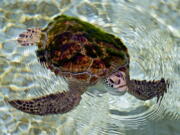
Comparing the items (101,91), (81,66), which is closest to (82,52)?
(81,66)

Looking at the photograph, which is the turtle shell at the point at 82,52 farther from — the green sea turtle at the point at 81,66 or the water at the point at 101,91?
the water at the point at 101,91

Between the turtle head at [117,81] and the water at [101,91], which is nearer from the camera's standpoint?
the turtle head at [117,81]

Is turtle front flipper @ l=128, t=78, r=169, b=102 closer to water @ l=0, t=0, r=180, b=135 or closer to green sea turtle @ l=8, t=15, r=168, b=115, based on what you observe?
green sea turtle @ l=8, t=15, r=168, b=115

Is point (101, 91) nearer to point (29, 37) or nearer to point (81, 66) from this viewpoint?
point (81, 66)

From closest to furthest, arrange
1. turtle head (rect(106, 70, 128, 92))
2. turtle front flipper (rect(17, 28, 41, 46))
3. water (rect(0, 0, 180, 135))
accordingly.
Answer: turtle head (rect(106, 70, 128, 92)) < water (rect(0, 0, 180, 135)) < turtle front flipper (rect(17, 28, 41, 46))

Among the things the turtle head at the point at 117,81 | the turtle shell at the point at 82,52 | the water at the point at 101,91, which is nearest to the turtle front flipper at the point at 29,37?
the water at the point at 101,91

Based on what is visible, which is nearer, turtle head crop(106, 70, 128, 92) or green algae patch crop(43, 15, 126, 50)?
turtle head crop(106, 70, 128, 92)

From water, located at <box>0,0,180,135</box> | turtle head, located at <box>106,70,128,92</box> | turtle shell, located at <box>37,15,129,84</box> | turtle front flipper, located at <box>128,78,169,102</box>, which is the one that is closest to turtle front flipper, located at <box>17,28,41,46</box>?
water, located at <box>0,0,180,135</box>

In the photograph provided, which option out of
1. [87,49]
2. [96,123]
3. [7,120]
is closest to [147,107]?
[96,123]
